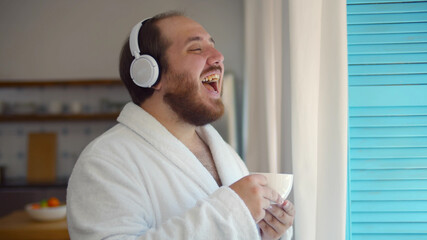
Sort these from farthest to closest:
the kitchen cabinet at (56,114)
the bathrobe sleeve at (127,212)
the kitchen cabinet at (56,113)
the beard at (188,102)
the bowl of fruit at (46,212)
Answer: the kitchen cabinet at (56,113)
the kitchen cabinet at (56,114)
the bowl of fruit at (46,212)
the beard at (188,102)
the bathrobe sleeve at (127,212)

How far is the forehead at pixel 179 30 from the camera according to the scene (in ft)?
3.89

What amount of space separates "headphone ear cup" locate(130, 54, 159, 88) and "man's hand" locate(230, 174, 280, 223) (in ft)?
Result: 1.33

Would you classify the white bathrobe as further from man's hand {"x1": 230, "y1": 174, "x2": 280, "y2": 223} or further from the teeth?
the teeth

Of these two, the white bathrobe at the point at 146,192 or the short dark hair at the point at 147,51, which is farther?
the short dark hair at the point at 147,51

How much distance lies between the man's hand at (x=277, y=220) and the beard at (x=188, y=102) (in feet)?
1.06

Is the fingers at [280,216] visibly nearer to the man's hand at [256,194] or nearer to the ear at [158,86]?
the man's hand at [256,194]

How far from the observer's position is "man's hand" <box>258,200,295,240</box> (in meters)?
1.01

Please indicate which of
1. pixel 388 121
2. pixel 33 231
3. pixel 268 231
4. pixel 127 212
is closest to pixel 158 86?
pixel 127 212

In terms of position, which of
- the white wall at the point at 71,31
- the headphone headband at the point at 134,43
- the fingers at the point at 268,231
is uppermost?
the white wall at the point at 71,31

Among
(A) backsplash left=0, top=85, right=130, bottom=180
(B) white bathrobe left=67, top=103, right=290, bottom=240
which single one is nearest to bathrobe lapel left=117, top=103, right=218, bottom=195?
(B) white bathrobe left=67, top=103, right=290, bottom=240

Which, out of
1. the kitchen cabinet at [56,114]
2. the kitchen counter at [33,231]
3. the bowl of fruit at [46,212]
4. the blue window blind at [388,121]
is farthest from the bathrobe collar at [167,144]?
the kitchen cabinet at [56,114]

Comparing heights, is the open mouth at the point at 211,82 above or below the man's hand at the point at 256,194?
above

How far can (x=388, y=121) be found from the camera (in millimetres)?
1336

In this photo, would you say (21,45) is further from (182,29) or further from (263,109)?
(182,29)
